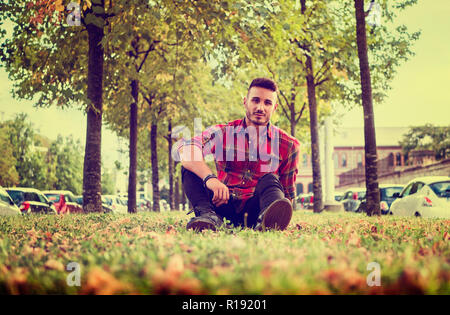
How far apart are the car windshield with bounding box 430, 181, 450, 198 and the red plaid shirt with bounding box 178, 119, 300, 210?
8712 millimetres

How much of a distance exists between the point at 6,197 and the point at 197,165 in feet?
31.2

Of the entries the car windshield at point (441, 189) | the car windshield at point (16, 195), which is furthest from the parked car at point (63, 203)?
the car windshield at point (441, 189)

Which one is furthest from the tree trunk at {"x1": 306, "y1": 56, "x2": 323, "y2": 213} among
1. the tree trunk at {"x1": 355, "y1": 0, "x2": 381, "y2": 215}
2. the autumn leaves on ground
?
the autumn leaves on ground

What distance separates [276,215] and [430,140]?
52693mm

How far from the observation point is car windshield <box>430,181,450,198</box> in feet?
36.6

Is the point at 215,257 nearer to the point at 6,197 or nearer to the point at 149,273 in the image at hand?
the point at 149,273

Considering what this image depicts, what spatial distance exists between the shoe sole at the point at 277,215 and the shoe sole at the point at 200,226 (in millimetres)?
516

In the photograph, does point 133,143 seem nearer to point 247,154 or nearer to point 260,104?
point 247,154

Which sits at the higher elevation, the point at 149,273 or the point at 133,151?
the point at 133,151

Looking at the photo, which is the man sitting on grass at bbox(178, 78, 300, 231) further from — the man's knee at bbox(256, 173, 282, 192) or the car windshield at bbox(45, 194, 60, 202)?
the car windshield at bbox(45, 194, 60, 202)
